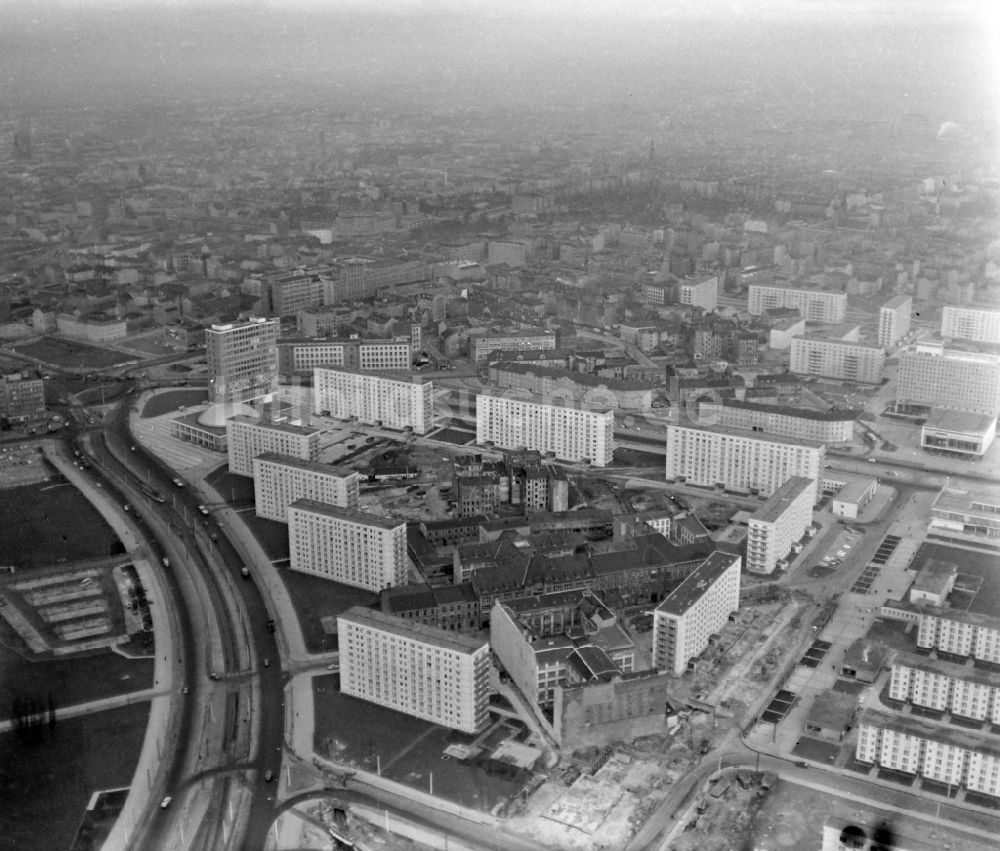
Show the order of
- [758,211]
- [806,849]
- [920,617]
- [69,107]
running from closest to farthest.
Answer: [806,849] → [920,617] → [69,107] → [758,211]

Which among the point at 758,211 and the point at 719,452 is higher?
the point at 758,211

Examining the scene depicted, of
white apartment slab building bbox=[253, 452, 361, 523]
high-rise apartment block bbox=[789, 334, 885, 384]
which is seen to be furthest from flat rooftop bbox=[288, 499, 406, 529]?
high-rise apartment block bbox=[789, 334, 885, 384]

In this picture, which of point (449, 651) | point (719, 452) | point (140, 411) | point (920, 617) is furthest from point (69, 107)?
point (920, 617)

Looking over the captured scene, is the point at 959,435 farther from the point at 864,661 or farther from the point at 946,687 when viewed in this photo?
the point at 946,687

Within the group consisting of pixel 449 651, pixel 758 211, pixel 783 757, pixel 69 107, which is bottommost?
pixel 783 757

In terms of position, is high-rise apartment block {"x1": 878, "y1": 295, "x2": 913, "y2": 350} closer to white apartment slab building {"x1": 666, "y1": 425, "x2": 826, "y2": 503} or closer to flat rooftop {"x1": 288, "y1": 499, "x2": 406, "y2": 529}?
white apartment slab building {"x1": 666, "y1": 425, "x2": 826, "y2": 503}

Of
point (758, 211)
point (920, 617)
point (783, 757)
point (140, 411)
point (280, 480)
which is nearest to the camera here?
point (783, 757)

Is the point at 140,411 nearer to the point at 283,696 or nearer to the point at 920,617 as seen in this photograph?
the point at 283,696

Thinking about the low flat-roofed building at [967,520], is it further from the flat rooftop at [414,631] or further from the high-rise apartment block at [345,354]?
the high-rise apartment block at [345,354]
